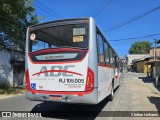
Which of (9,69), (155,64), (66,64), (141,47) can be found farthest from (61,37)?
(141,47)

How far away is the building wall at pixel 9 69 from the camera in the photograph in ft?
76.6

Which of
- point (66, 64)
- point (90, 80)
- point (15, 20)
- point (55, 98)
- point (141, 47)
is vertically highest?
point (141, 47)

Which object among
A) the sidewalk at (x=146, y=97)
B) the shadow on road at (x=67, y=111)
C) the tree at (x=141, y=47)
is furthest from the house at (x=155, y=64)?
the tree at (x=141, y=47)

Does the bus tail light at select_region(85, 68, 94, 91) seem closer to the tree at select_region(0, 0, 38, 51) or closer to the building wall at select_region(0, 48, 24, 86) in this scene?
the tree at select_region(0, 0, 38, 51)

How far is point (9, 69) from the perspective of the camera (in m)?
24.6

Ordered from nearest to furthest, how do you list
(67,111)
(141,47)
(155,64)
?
(67,111), (155,64), (141,47)

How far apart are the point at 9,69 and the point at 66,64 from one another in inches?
723

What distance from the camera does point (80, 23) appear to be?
774cm

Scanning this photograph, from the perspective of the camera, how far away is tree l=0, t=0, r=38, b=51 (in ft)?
53.8

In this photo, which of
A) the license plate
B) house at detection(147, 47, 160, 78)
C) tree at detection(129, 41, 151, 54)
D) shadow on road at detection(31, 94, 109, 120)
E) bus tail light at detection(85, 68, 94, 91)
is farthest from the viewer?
tree at detection(129, 41, 151, 54)

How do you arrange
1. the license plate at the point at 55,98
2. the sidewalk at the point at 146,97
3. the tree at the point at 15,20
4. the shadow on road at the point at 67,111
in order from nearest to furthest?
1. the license plate at the point at 55,98
2. the shadow on road at the point at 67,111
3. the sidewalk at the point at 146,97
4. the tree at the point at 15,20

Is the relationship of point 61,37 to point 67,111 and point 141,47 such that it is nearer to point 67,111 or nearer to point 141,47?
point 67,111

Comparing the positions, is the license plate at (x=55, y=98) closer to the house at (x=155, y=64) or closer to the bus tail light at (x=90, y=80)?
the bus tail light at (x=90, y=80)

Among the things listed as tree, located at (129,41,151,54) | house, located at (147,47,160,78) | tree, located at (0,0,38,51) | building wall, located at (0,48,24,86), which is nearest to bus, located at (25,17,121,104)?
tree, located at (0,0,38,51)
